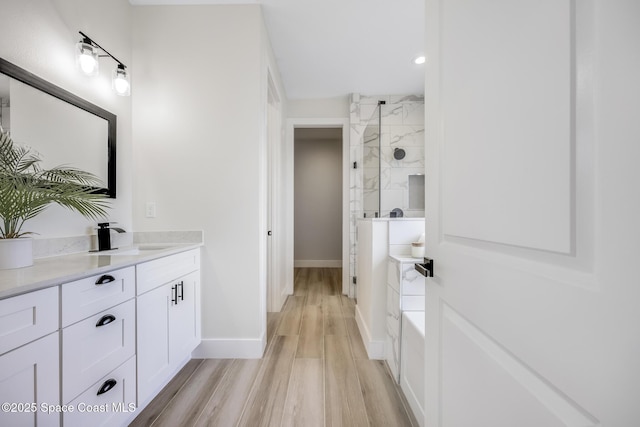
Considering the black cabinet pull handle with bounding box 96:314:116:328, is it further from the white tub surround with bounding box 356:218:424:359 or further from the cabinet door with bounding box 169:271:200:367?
the white tub surround with bounding box 356:218:424:359

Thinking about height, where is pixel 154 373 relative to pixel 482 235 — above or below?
below

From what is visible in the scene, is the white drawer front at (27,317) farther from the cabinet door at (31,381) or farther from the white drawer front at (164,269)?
the white drawer front at (164,269)

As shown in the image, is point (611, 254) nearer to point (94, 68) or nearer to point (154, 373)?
point (154, 373)

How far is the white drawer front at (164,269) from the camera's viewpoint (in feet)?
4.42

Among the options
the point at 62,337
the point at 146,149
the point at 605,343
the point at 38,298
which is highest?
the point at 146,149

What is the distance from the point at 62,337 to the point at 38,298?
179 mm

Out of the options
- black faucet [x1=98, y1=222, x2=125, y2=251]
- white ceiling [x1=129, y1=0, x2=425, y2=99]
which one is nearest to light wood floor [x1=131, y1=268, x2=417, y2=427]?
black faucet [x1=98, y1=222, x2=125, y2=251]

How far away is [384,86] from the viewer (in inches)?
127

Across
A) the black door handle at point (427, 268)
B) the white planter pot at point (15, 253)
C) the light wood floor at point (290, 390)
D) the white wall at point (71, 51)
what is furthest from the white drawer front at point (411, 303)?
the white wall at point (71, 51)

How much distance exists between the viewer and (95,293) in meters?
1.06

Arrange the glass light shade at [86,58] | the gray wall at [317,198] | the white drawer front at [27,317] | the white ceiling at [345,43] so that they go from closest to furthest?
the white drawer front at [27,317], the glass light shade at [86,58], the white ceiling at [345,43], the gray wall at [317,198]

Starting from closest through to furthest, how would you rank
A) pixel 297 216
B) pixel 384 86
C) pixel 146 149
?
pixel 146 149 → pixel 384 86 → pixel 297 216

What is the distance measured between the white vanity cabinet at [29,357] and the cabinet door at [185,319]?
71 cm

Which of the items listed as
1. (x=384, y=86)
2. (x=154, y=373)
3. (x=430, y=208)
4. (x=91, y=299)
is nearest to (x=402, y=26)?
(x=384, y=86)
